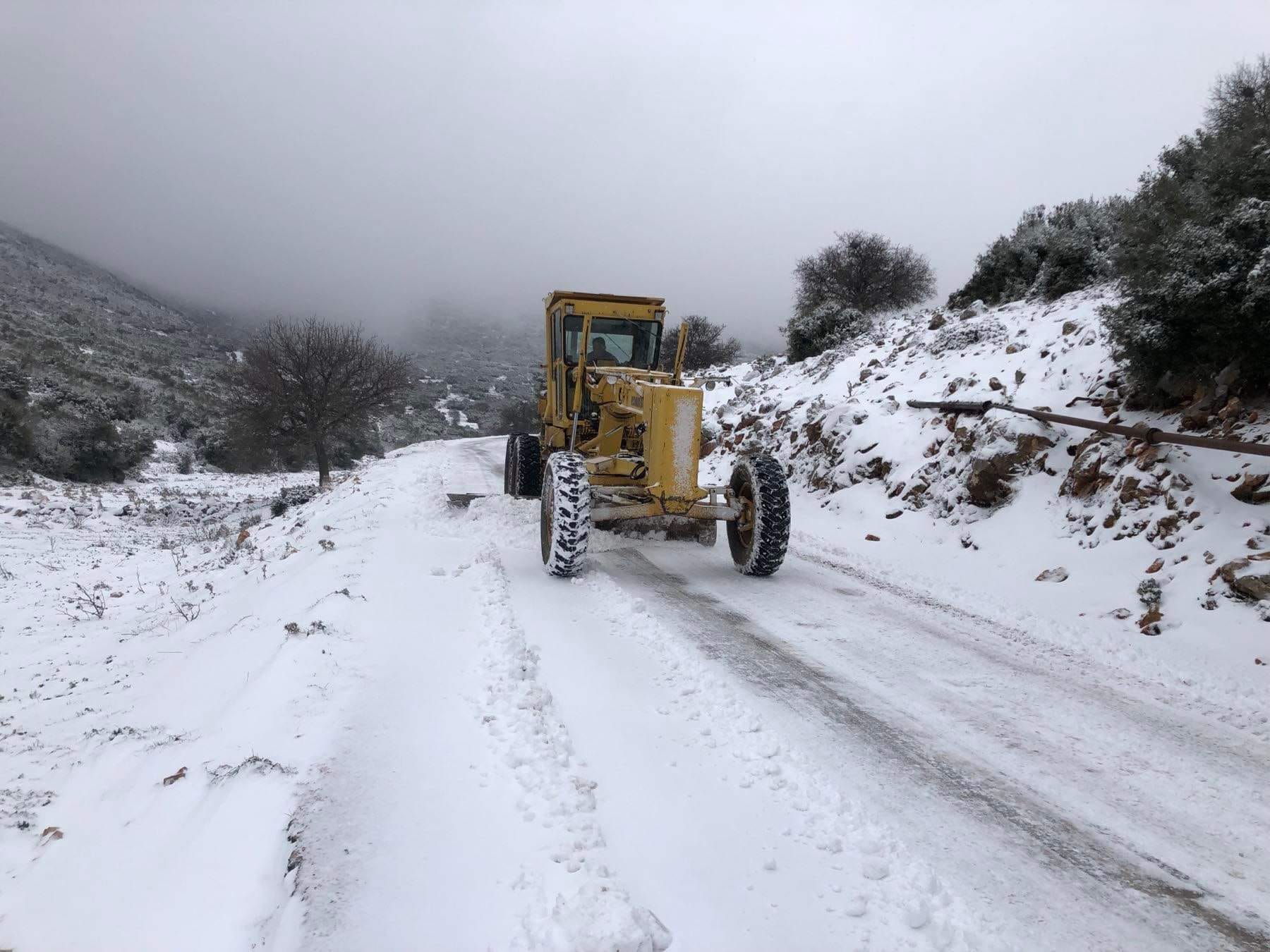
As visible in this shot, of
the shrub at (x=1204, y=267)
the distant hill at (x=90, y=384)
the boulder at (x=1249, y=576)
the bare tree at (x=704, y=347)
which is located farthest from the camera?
the bare tree at (x=704, y=347)

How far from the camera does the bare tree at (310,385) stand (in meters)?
19.0

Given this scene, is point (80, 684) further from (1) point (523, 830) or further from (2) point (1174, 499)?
(2) point (1174, 499)

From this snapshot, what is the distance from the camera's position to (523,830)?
2.65 m

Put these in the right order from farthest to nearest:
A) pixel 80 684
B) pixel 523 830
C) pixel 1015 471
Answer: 1. pixel 1015 471
2. pixel 80 684
3. pixel 523 830

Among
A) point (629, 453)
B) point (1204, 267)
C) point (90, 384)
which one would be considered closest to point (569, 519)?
point (629, 453)

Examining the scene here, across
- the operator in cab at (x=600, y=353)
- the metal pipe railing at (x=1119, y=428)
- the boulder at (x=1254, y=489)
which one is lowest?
the boulder at (x=1254, y=489)

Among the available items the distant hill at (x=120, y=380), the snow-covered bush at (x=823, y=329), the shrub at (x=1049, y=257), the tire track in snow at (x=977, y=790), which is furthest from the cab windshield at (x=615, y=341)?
the snow-covered bush at (x=823, y=329)

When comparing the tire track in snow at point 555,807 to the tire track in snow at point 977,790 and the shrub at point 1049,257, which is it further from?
the shrub at point 1049,257

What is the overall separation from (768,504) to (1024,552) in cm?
259

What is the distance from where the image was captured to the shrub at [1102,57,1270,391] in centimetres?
573

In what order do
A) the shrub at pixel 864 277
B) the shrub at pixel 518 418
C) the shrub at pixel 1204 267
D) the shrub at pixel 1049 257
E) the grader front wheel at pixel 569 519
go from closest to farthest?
the shrub at pixel 1204 267 → the grader front wheel at pixel 569 519 → the shrub at pixel 1049 257 → the shrub at pixel 864 277 → the shrub at pixel 518 418

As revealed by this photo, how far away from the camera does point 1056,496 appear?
22.9 ft

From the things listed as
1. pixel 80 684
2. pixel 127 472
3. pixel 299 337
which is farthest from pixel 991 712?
pixel 127 472

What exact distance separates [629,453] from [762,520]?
1.86m
